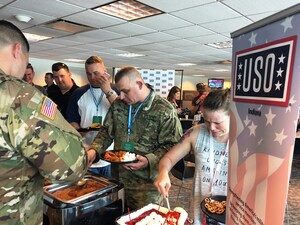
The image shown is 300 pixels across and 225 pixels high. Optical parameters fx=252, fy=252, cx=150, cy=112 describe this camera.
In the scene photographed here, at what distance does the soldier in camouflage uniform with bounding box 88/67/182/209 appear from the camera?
4.55ft

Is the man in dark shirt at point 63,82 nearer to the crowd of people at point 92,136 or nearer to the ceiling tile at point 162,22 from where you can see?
the crowd of people at point 92,136

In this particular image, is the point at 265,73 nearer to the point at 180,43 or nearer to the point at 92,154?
the point at 92,154

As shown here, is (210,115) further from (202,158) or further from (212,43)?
(212,43)

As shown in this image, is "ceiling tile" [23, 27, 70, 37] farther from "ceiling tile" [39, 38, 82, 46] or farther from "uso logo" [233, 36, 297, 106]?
"uso logo" [233, 36, 297, 106]

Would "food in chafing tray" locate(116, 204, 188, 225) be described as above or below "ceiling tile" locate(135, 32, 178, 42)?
below

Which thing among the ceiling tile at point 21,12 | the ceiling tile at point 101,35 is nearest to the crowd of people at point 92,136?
the ceiling tile at point 21,12

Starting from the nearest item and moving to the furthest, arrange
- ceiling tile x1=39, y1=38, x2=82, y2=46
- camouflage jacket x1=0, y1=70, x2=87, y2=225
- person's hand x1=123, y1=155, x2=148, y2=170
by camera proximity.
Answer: camouflage jacket x1=0, y1=70, x2=87, y2=225 < person's hand x1=123, y1=155, x2=148, y2=170 < ceiling tile x1=39, y1=38, x2=82, y2=46

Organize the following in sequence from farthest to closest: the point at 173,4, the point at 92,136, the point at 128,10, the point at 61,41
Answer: the point at 61,41, the point at 128,10, the point at 173,4, the point at 92,136

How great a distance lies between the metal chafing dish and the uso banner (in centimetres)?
57

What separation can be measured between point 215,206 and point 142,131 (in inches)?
22.3

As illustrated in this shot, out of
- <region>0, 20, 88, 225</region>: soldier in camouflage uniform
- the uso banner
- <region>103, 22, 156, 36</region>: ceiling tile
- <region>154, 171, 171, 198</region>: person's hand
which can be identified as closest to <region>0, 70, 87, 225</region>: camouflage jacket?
<region>0, 20, 88, 225</region>: soldier in camouflage uniform

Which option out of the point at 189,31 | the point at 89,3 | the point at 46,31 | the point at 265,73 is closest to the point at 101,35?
the point at 46,31

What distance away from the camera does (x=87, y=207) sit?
102 centimetres

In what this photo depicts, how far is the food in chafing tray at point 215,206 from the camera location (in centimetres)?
100
